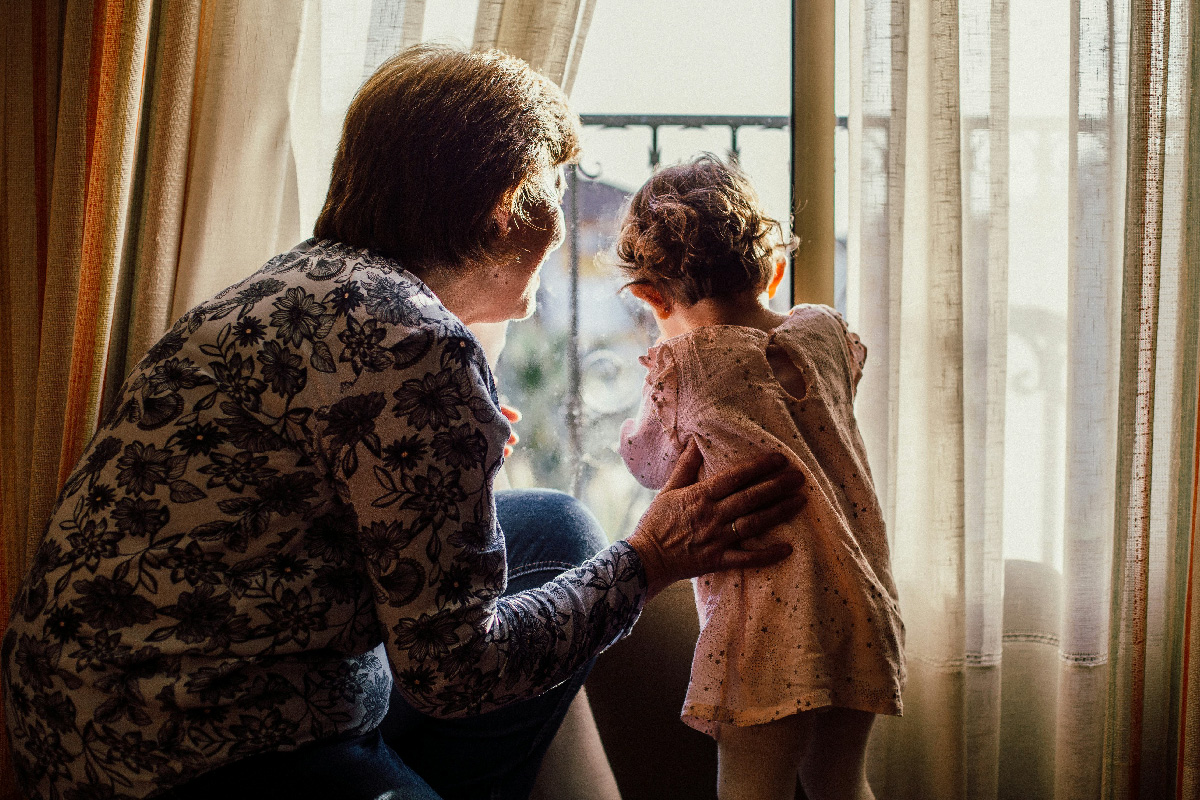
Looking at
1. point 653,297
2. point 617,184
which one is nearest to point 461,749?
point 653,297

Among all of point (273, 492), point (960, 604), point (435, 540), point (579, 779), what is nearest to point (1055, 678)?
point (960, 604)

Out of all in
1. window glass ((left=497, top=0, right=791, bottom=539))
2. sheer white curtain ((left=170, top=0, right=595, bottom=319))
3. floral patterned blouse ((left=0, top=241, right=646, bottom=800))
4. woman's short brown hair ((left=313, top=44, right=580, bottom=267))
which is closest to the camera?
floral patterned blouse ((left=0, top=241, right=646, bottom=800))

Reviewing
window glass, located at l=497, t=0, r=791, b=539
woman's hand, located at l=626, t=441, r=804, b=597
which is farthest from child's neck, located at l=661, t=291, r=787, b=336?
window glass, located at l=497, t=0, r=791, b=539

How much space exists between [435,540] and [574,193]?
97 centimetres

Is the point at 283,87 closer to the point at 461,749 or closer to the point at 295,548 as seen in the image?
the point at 295,548

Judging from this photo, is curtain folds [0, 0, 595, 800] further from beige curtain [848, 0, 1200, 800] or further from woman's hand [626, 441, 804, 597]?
woman's hand [626, 441, 804, 597]

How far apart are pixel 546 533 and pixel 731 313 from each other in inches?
16.3

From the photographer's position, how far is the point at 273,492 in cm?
79

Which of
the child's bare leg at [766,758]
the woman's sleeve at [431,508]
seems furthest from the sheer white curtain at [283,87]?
the child's bare leg at [766,758]

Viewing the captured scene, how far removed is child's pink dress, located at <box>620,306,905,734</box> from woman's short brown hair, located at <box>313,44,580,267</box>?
1.22 feet

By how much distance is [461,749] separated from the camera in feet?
3.44

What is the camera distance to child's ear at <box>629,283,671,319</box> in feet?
4.11

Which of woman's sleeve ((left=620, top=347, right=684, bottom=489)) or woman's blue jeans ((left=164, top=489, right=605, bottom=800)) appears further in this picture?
woman's sleeve ((left=620, top=347, right=684, bottom=489))

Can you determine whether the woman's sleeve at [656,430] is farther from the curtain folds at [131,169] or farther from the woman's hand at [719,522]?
the curtain folds at [131,169]
